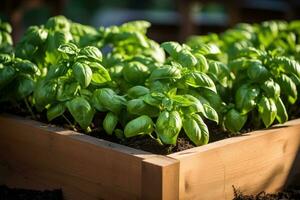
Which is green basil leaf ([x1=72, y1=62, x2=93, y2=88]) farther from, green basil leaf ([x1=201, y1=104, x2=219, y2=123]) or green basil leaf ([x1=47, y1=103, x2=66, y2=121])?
green basil leaf ([x1=201, y1=104, x2=219, y2=123])

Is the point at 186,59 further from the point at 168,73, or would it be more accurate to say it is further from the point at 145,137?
the point at 145,137

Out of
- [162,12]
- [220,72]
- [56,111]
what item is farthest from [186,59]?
[162,12]

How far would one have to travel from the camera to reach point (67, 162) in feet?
4.06

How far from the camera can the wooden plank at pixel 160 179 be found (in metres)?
1.04

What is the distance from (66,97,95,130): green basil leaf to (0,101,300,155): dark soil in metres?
0.09

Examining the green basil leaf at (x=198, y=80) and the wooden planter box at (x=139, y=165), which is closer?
the wooden planter box at (x=139, y=165)

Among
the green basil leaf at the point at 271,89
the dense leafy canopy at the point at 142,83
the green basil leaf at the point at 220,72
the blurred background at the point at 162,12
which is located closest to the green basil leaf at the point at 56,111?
the dense leafy canopy at the point at 142,83

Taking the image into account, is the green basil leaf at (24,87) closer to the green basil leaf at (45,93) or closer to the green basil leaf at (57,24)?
the green basil leaf at (45,93)

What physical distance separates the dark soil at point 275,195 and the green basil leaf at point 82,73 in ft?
1.52

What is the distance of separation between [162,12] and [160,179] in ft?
27.6

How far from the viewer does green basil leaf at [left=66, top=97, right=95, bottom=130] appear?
1245 millimetres

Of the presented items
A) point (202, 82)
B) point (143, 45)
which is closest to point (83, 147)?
point (202, 82)

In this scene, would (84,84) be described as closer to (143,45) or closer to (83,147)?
(83,147)

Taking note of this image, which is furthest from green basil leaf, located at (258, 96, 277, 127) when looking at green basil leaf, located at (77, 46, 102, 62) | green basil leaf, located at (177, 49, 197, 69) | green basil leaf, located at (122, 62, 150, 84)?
green basil leaf, located at (77, 46, 102, 62)
